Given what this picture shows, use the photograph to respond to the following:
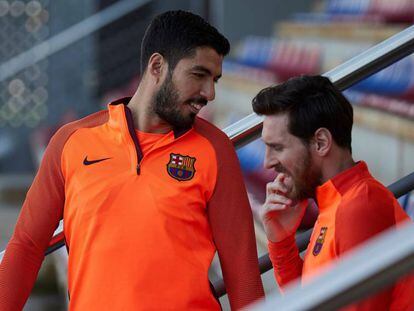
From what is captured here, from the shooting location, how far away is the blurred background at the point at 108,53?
6852 millimetres

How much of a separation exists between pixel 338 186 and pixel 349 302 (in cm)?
77

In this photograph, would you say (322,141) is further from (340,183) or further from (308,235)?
(308,235)

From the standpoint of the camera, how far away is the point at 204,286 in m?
1.84

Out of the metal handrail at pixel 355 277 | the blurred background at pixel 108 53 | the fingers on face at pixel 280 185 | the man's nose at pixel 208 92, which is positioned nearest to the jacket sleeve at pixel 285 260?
the fingers on face at pixel 280 185

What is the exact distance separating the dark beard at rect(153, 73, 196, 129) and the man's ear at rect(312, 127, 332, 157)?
8.8 inches

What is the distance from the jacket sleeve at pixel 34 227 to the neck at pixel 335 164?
0.48 meters

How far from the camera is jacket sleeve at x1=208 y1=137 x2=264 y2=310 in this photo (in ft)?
6.09

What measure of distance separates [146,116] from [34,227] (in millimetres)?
291

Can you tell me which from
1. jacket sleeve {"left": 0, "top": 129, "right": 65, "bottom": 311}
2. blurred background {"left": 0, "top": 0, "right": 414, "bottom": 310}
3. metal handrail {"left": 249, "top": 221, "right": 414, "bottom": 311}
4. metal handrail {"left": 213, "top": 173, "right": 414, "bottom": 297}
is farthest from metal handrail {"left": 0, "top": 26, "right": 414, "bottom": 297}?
blurred background {"left": 0, "top": 0, "right": 414, "bottom": 310}

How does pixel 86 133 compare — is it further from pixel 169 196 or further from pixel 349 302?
pixel 349 302

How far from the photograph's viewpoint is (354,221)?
168 centimetres

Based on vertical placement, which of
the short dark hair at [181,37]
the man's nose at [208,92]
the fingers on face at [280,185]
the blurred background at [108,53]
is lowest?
the blurred background at [108,53]

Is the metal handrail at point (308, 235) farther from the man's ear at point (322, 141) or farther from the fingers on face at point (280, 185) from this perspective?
the man's ear at point (322, 141)

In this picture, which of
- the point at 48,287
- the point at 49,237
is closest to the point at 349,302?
the point at 49,237
